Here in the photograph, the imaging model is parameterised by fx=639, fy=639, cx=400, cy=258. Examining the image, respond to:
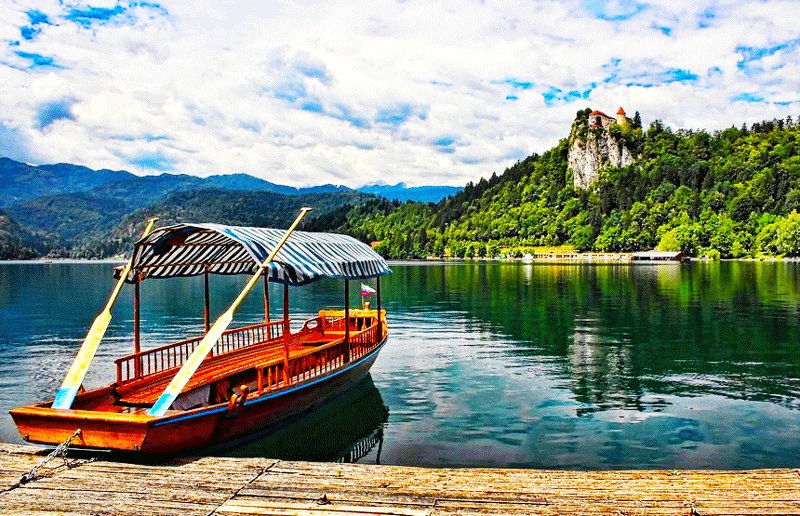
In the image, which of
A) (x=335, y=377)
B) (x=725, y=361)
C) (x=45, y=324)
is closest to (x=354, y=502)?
(x=335, y=377)

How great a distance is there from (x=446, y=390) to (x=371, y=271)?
18.0 feet

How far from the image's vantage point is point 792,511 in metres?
9.48

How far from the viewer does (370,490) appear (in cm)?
1063

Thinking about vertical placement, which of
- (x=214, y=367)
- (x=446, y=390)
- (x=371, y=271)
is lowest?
(x=446, y=390)

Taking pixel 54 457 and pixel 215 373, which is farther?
pixel 215 373

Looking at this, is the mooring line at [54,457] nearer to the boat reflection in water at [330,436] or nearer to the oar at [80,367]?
the oar at [80,367]

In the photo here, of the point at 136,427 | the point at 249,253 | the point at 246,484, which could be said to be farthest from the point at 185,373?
the point at 249,253

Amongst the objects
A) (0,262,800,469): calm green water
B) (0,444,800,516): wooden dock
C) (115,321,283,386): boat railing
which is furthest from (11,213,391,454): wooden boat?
(0,262,800,469): calm green water

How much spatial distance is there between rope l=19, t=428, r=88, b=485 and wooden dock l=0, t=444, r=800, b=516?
0.13 m

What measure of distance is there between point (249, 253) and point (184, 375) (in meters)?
7.04

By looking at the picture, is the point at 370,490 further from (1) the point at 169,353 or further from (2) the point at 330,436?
(1) the point at 169,353

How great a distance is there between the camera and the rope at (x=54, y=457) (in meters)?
11.2

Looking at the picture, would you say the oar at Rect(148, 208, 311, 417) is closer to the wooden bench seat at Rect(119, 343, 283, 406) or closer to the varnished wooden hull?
the varnished wooden hull

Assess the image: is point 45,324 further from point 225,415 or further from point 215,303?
point 225,415
